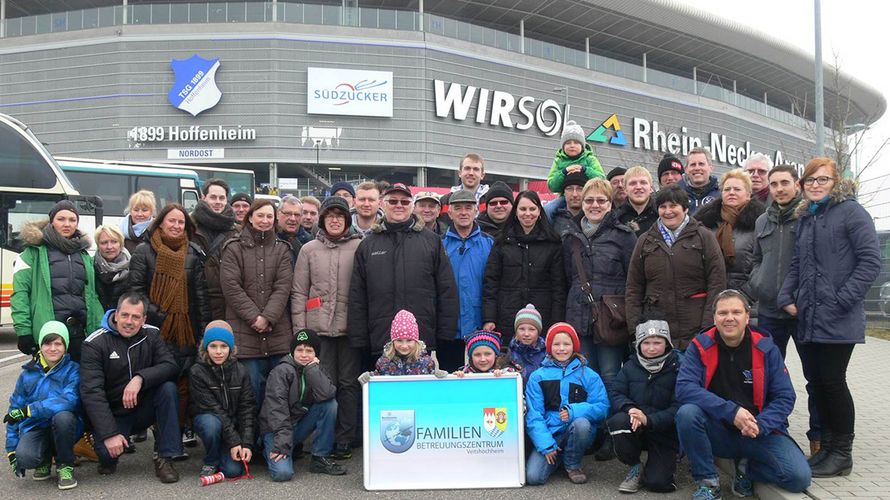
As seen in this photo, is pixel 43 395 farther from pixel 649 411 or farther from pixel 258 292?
pixel 649 411

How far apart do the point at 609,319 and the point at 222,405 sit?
10.2ft

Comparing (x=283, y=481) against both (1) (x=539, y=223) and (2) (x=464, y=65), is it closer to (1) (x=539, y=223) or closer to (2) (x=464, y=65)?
(1) (x=539, y=223)

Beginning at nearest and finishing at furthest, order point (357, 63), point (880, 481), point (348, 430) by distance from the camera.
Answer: point (880, 481), point (348, 430), point (357, 63)

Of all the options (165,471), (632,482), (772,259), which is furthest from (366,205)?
(772,259)

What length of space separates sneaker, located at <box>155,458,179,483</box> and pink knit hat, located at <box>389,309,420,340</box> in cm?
189

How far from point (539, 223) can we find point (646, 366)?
1645mm

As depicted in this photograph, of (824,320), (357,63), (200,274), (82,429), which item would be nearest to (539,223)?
(824,320)

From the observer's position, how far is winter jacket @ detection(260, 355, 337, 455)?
5.43 metres

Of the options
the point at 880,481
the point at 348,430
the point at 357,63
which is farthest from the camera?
the point at 357,63

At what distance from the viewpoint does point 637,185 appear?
6.06m

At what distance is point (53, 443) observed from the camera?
5.34 m

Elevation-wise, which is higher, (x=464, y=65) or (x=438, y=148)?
(x=464, y=65)

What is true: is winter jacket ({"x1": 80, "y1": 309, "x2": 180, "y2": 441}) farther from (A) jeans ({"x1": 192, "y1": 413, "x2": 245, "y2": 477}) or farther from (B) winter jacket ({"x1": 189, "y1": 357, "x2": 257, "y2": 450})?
(A) jeans ({"x1": 192, "y1": 413, "x2": 245, "y2": 477})

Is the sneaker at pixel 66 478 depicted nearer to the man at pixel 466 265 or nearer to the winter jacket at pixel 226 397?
the winter jacket at pixel 226 397
